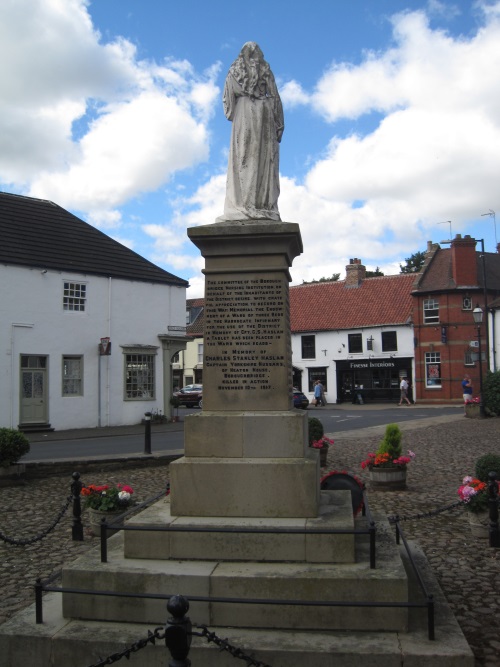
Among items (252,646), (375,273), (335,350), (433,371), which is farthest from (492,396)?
(375,273)

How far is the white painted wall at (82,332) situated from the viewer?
2388cm

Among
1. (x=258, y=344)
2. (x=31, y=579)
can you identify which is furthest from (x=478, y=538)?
(x=31, y=579)

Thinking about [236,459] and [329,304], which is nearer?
[236,459]

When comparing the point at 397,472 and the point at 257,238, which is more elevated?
the point at 257,238

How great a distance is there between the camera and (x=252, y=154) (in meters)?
6.82

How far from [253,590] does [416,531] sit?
4319 mm

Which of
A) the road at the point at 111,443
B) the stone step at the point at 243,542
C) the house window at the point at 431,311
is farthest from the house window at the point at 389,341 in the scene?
the stone step at the point at 243,542

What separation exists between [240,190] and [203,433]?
2.63m

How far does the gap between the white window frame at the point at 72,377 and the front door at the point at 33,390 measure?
86 cm

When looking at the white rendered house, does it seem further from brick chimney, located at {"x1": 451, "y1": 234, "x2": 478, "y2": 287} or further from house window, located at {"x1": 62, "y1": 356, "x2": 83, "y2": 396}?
brick chimney, located at {"x1": 451, "y1": 234, "x2": 478, "y2": 287}

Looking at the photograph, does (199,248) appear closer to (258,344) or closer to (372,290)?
(258,344)

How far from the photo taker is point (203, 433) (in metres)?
6.14

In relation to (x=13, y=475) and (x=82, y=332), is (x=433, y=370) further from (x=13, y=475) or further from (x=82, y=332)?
(x=13, y=475)

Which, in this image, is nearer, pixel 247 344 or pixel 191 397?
pixel 247 344
